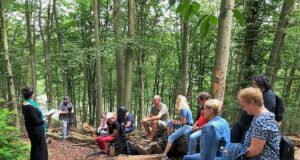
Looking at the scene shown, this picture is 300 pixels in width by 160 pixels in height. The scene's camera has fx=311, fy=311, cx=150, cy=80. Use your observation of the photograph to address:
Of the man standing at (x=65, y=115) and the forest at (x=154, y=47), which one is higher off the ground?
the forest at (x=154, y=47)

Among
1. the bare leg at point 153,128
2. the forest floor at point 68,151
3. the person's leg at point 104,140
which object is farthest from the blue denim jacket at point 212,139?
the person's leg at point 104,140

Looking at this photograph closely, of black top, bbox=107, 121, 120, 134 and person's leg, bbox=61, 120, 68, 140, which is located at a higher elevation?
black top, bbox=107, 121, 120, 134

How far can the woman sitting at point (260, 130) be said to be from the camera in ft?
10.0

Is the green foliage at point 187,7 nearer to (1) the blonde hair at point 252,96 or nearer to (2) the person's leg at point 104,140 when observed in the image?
(1) the blonde hair at point 252,96

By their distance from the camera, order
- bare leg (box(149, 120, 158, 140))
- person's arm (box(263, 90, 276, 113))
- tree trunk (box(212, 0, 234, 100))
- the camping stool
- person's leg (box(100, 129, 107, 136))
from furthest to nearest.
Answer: person's leg (box(100, 129, 107, 136))
the camping stool
bare leg (box(149, 120, 158, 140))
tree trunk (box(212, 0, 234, 100))
person's arm (box(263, 90, 276, 113))

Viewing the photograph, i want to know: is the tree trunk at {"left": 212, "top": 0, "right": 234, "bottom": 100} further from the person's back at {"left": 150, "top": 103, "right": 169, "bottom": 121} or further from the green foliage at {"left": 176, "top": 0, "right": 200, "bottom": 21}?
the green foliage at {"left": 176, "top": 0, "right": 200, "bottom": 21}

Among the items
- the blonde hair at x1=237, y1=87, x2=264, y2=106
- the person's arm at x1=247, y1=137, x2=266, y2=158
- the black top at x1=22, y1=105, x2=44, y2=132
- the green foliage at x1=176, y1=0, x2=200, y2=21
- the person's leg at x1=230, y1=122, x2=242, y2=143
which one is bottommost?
the person's leg at x1=230, y1=122, x2=242, y2=143

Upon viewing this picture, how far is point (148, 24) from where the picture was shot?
21.1 m

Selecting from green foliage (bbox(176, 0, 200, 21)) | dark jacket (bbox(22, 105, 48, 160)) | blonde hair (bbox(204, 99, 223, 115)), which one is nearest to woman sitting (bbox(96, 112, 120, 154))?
dark jacket (bbox(22, 105, 48, 160))

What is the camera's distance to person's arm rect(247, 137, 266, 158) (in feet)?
10.1

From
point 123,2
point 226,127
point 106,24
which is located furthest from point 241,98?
point 106,24

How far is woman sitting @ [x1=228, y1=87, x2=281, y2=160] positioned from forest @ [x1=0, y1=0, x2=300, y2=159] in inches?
32.4

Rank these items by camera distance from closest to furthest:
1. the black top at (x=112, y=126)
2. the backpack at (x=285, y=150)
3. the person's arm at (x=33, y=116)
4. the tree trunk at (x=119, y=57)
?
the backpack at (x=285, y=150) < the person's arm at (x=33, y=116) < the black top at (x=112, y=126) < the tree trunk at (x=119, y=57)

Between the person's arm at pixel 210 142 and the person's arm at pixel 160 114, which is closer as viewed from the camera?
the person's arm at pixel 210 142
